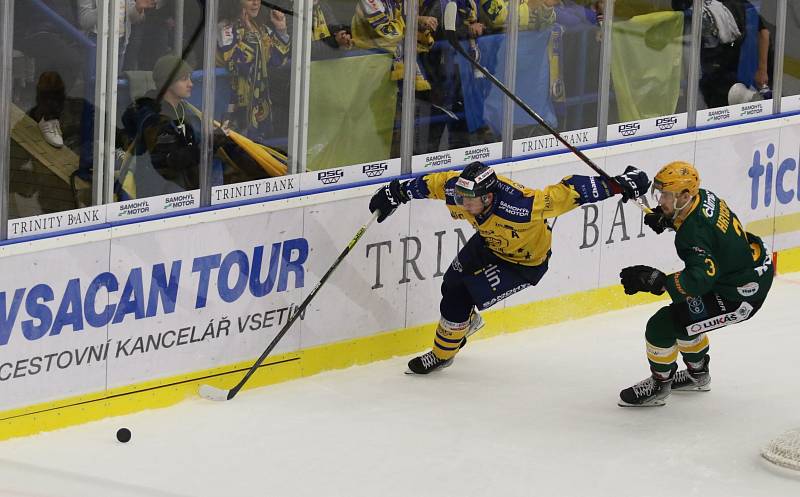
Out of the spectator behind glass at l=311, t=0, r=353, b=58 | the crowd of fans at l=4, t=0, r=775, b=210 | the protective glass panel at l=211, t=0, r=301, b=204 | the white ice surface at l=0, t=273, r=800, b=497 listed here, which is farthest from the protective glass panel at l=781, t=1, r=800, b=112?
the protective glass panel at l=211, t=0, r=301, b=204

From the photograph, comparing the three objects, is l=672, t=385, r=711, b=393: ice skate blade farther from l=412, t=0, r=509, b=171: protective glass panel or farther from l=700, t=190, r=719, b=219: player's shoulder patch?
l=412, t=0, r=509, b=171: protective glass panel

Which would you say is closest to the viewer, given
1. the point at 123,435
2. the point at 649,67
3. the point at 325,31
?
the point at 123,435

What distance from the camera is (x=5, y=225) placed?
7520 mm

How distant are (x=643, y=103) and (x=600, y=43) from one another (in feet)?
1.56

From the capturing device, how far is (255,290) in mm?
8461

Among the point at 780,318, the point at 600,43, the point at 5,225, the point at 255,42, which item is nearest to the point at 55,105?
the point at 5,225

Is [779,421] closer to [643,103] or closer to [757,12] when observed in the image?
[643,103]

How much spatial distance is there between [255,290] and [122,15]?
4.84 ft

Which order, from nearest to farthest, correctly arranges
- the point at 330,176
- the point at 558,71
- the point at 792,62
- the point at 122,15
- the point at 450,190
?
the point at 122,15
the point at 450,190
the point at 330,176
the point at 558,71
the point at 792,62

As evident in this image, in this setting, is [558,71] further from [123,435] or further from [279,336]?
[123,435]

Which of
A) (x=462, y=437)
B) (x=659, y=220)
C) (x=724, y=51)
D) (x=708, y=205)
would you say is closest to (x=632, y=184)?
(x=659, y=220)

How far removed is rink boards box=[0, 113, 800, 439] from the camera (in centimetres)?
764

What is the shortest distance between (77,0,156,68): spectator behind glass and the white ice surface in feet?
5.53

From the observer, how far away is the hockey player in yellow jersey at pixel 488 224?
8.23 meters
